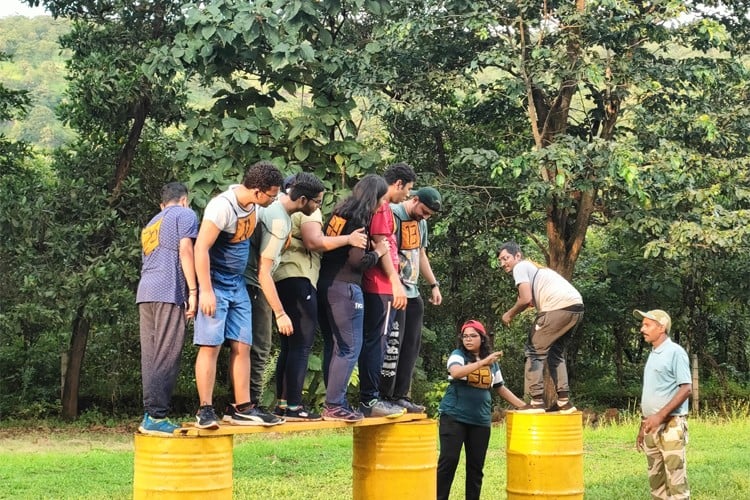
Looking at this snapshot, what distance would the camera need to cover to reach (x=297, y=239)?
509 centimetres

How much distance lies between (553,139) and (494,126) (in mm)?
2413

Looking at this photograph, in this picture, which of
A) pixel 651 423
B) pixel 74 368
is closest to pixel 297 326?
pixel 651 423

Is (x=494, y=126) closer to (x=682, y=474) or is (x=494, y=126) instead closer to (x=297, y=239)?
(x=682, y=474)

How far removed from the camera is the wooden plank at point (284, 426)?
4332 millimetres

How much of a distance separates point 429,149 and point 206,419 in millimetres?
11520

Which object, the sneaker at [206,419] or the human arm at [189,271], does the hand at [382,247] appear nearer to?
the human arm at [189,271]

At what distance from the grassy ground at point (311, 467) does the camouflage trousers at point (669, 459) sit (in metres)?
1.40

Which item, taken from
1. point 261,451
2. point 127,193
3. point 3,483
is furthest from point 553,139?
point 3,483

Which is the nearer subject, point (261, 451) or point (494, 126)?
point (261, 451)

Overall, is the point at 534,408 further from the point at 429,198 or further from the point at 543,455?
the point at 429,198

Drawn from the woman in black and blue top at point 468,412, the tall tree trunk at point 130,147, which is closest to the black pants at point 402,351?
the woman in black and blue top at point 468,412

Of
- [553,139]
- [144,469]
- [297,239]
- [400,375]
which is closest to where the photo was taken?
[144,469]

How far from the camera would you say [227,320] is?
457 cm

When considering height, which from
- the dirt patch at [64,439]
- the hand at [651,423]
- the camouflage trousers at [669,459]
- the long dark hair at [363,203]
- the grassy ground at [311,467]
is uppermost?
the long dark hair at [363,203]
